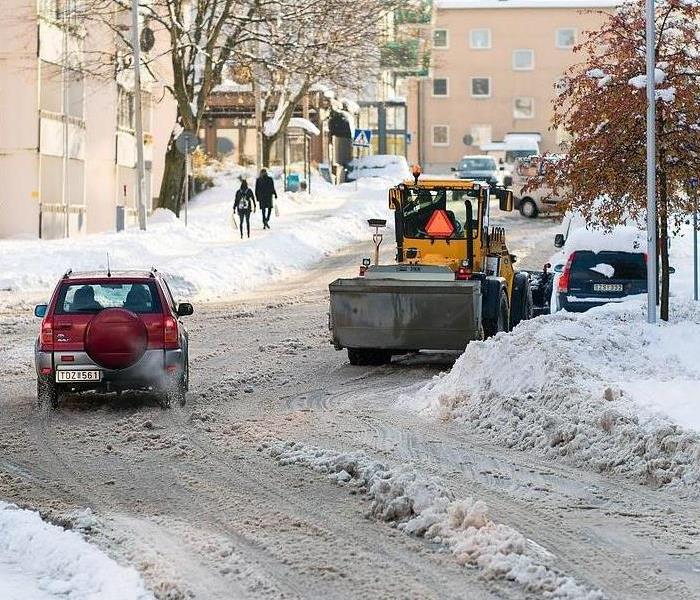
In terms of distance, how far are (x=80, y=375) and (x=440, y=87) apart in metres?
90.4

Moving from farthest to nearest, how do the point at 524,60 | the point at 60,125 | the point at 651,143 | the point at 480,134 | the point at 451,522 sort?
the point at 524,60, the point at 480,134, the point at 60,125, the point at 651,143, the point at 451,522

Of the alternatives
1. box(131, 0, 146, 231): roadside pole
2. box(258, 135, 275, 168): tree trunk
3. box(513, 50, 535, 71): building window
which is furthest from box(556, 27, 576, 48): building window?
box(131, 0, 146, 231): roadside pole

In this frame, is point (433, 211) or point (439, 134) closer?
point (433, 211)

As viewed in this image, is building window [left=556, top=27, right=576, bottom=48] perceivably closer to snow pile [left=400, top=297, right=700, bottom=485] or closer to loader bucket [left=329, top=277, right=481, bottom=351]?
snow pile [left=400, top=297, right=700, bottom=485]

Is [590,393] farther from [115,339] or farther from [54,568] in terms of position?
[54,568]

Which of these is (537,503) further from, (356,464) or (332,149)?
(332,149)

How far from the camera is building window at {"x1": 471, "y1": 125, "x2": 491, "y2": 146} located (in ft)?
338

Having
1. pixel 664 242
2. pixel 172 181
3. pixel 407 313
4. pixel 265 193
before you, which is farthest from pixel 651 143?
pixel 172 181

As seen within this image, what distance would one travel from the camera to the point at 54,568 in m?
8.81

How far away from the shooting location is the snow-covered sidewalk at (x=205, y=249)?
31.2m

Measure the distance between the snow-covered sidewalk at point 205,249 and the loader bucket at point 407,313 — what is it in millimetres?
10418

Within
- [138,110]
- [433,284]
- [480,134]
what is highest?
[480,134]

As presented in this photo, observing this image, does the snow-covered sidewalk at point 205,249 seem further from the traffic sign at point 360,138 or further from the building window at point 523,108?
the building window at point 523,108

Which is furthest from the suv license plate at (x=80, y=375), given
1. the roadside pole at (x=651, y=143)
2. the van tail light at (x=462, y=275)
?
the roadside pole at (x=651, y=143)
